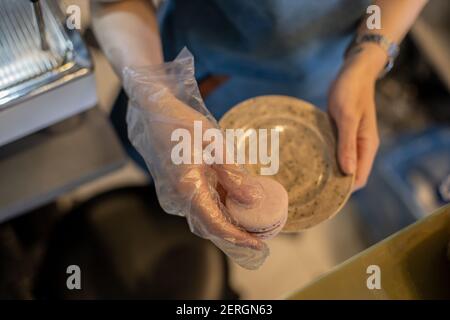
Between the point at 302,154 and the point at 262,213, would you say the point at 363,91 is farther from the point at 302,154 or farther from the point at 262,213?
the point at 262,213

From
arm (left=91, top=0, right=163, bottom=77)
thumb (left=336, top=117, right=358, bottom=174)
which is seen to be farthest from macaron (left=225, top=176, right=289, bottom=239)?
arm (left=91, top=0, right=163, bottom=77)

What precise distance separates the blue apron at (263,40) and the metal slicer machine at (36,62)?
16cm

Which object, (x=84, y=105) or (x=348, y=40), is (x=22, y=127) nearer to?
(x=84, y=105)

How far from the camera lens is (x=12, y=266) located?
3.77 feet

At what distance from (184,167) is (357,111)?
302 mm

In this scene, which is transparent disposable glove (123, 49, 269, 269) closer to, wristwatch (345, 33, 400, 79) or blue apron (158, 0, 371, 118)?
blue apron (158, 0, 371, 118)

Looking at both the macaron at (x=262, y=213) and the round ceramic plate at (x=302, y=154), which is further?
the round ceramic plate at (x=302, y=154)

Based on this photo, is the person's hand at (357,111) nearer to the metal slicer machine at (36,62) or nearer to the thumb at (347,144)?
the thumb at (347,144)

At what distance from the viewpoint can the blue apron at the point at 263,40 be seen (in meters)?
0.80

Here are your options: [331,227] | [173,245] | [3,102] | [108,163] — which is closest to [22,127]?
[3,102]

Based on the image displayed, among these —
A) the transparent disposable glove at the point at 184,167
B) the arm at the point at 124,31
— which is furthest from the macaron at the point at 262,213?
the arm at the point at 124,31

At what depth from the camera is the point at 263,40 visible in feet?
2.76

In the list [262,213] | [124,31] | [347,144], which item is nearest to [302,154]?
[347,144]

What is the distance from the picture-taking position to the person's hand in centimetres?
73
